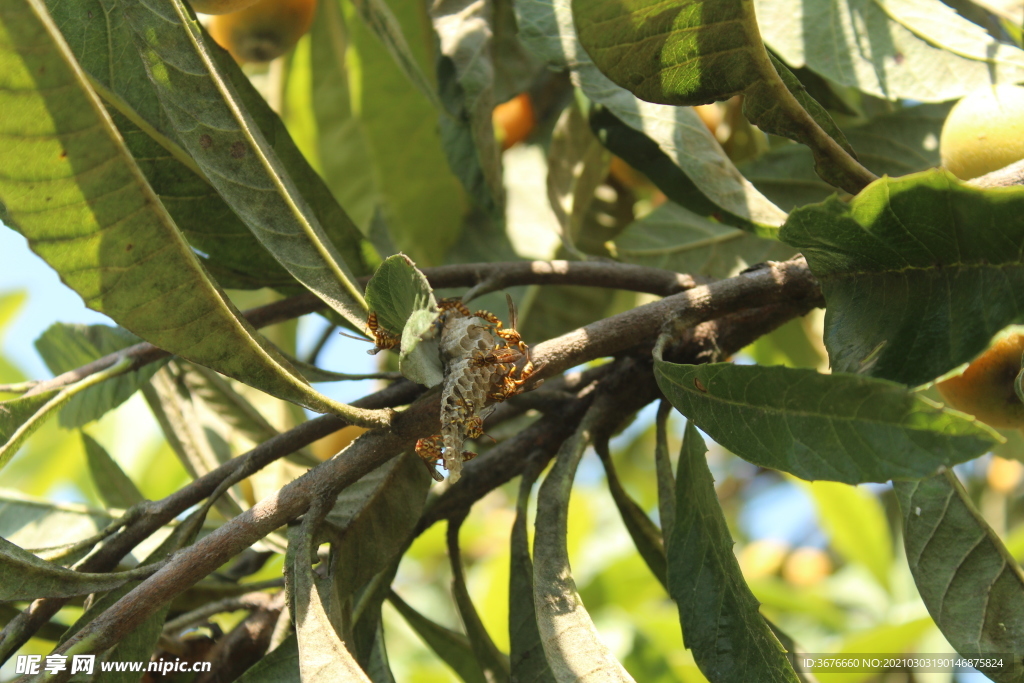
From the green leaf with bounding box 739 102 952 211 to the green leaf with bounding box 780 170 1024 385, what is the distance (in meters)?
0.48

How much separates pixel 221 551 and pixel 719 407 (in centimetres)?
34

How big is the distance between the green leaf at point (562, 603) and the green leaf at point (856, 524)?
144cm

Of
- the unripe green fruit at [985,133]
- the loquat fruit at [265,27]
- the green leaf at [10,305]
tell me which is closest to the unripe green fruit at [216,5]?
the loquat fruit at [265,27]

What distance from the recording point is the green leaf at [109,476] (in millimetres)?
955

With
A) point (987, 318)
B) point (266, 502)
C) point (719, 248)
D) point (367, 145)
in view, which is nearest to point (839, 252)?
point (987, 318)

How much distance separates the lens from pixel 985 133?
2.55 ft

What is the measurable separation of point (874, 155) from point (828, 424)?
2.25 ft

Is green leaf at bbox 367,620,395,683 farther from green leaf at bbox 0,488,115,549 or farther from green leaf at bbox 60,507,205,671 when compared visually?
green leaf at bbox 0,488,115,549

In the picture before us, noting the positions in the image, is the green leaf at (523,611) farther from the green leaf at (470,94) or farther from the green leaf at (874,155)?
the green leaf at (874,155)

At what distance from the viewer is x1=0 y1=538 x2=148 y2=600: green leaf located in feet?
1.83

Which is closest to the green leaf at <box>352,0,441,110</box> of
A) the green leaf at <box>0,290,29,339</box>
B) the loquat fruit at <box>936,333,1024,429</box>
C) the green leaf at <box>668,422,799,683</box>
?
the green leaf at <box>668,422,799,683</box>

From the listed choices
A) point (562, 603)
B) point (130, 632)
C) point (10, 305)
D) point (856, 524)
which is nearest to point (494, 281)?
point (562, 603)

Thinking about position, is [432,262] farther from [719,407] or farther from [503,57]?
[719,407]

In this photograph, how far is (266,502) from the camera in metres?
0.59
